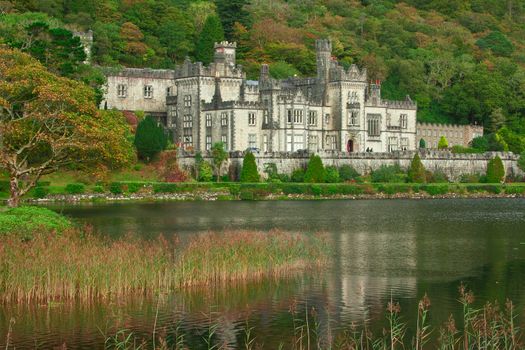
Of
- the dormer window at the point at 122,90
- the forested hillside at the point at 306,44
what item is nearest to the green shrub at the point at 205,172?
the forested hillside at the point at 306,44

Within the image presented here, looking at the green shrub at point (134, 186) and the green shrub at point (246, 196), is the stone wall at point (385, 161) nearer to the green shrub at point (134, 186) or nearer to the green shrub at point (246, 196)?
the green shrub at point (246, 196)

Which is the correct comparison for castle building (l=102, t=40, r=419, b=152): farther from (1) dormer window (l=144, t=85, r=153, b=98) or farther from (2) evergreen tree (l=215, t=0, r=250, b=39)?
(2) evergreen tree (l=215, t=0, r=250, b=39)

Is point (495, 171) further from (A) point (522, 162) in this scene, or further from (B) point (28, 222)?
(B) point (28, 222)

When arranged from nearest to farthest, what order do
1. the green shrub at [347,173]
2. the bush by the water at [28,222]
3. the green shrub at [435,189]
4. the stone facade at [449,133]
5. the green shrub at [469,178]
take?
the bush by the water at [28,222], the green shrub at [435,189], the green shrub at [347,173], the green shrub at [469,178], the stone facade at [449,133]

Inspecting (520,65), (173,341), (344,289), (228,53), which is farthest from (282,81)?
(173,341)

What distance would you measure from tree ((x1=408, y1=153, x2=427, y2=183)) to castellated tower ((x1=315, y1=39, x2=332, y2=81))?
12595mm

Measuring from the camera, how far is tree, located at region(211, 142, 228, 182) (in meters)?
90.0

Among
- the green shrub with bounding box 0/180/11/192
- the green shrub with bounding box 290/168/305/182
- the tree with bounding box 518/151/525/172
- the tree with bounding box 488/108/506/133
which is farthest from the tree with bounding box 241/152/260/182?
the tree with bounding box 488/108/506/133

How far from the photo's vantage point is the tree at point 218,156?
90.0 metres

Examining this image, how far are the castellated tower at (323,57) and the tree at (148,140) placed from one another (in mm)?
19901

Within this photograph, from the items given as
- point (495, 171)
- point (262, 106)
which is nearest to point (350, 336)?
point (262, 106)

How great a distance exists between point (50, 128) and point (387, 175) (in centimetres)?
4796

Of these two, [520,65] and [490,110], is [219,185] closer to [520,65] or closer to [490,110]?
[490,110]

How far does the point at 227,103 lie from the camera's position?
95250 millimetres
